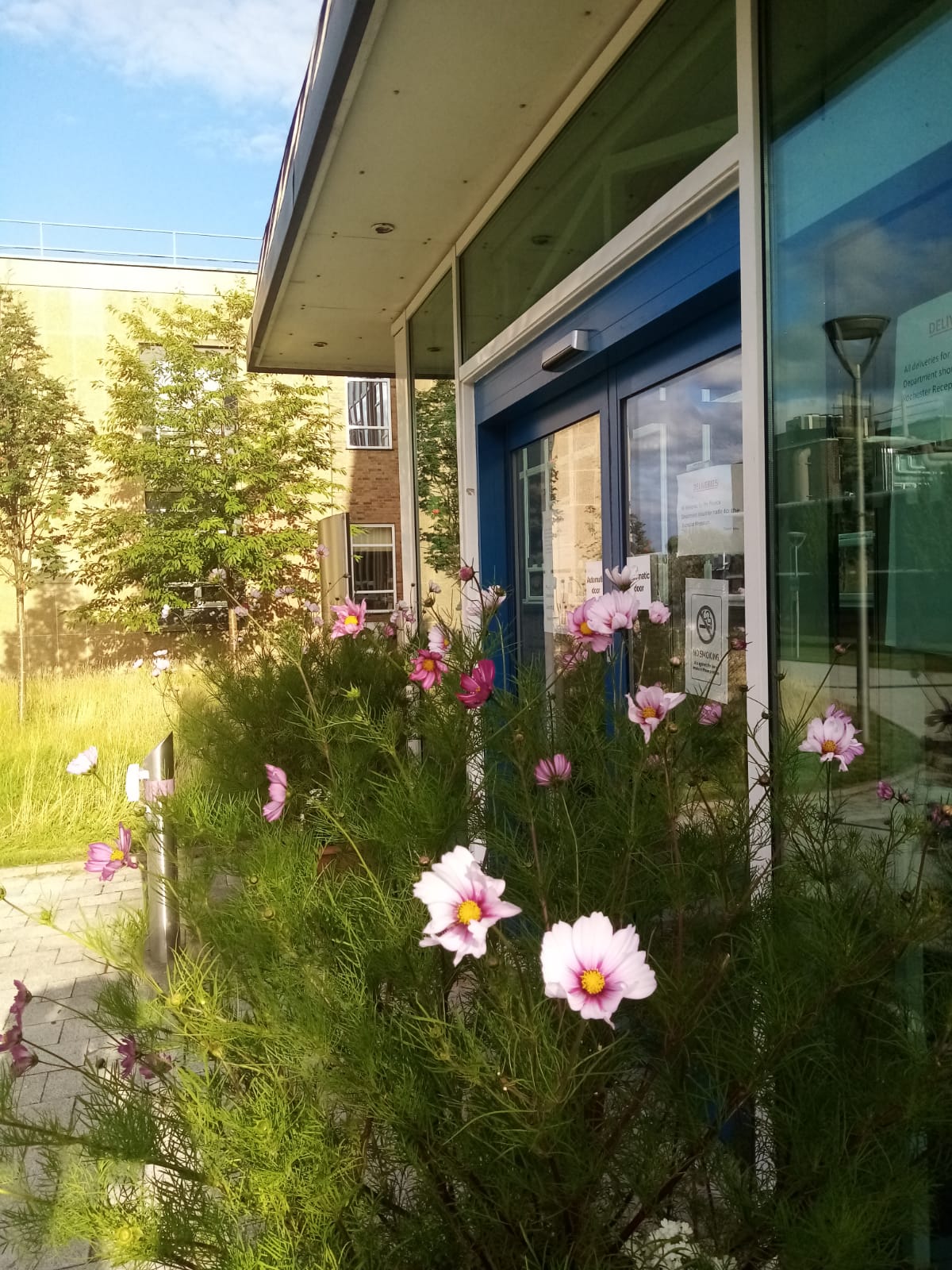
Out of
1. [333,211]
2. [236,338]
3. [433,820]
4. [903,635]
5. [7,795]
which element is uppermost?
[236,338]

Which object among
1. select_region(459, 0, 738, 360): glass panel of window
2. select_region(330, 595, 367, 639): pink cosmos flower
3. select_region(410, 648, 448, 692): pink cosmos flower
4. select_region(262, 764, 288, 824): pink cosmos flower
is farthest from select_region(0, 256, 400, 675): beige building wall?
select_region(262, 764, 288, 824): pink cosmos flower

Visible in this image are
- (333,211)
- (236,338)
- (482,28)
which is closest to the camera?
(482,28)

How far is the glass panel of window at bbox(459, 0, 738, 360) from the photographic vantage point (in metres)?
2.58

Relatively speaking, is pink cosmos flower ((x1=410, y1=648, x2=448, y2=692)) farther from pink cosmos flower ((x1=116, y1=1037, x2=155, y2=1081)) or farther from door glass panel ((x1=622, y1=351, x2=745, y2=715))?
door glass panel ((x1=622, y1=351, x2=745, y2=715))

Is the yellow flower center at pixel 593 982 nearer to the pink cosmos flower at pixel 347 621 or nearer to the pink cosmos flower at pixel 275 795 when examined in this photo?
the pink cosmos flower at pixel 275 795

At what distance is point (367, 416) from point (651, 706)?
64.0 feet

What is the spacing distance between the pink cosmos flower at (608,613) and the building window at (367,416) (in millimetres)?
18692

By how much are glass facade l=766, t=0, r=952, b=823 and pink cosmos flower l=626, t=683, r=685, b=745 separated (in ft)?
2.16

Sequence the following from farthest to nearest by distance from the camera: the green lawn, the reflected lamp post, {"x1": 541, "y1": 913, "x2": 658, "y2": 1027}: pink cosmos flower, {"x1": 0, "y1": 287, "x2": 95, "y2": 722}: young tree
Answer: {"x1": 0, "y1": 287, "x2": 95, "y2": 722}: young tree < the green lawn < the reflected lamp post < {"x1": 541, "y1": 913, "x2": 658, "y2": 1027}: pink cosmos flower

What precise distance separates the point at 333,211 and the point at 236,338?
48.9 ft

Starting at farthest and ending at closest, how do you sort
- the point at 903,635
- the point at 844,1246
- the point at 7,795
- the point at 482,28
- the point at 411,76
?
1. the point at 7,795
2. the point at 411,76
3. the point at 482,28
4. the point at 903,635
5. the point at 844,1246

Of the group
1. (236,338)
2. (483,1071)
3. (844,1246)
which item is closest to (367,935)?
(483,1071)

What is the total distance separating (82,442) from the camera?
54.9 ft

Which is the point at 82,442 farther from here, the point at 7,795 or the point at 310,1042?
the point at 310,1042
